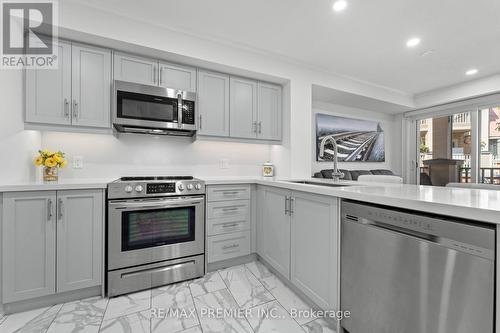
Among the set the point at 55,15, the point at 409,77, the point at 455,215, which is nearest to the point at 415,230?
the point at 455,215

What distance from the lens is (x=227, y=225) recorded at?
94.5 inches

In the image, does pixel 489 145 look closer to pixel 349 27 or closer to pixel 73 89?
pixel 349 27

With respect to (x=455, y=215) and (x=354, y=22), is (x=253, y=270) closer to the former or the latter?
(x=455, y=215)

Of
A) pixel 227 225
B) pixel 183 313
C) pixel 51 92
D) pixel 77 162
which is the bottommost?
pixel 183 313

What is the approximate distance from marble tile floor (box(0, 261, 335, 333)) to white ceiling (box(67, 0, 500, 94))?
8.24 feet

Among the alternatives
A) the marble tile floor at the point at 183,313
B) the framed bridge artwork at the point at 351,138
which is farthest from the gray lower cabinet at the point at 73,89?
the framed bridge artwork at the point at 351,138

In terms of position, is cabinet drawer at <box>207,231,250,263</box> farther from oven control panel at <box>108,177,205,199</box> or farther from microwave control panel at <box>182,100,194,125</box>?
microwave control panel at <box>182,100,194,125</box>

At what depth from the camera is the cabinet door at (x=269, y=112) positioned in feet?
9.72

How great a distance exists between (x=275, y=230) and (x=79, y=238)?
1.66m

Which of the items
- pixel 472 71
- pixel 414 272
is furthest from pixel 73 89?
pixel 472 71

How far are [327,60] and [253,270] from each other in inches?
109

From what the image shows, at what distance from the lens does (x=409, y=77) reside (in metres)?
3.57

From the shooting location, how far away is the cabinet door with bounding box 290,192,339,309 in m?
1.48

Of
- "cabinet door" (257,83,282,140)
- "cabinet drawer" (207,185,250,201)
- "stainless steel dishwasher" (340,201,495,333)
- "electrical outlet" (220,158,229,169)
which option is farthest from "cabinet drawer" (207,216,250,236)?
"stainless steel dishwasher" (340,201,495,333)
